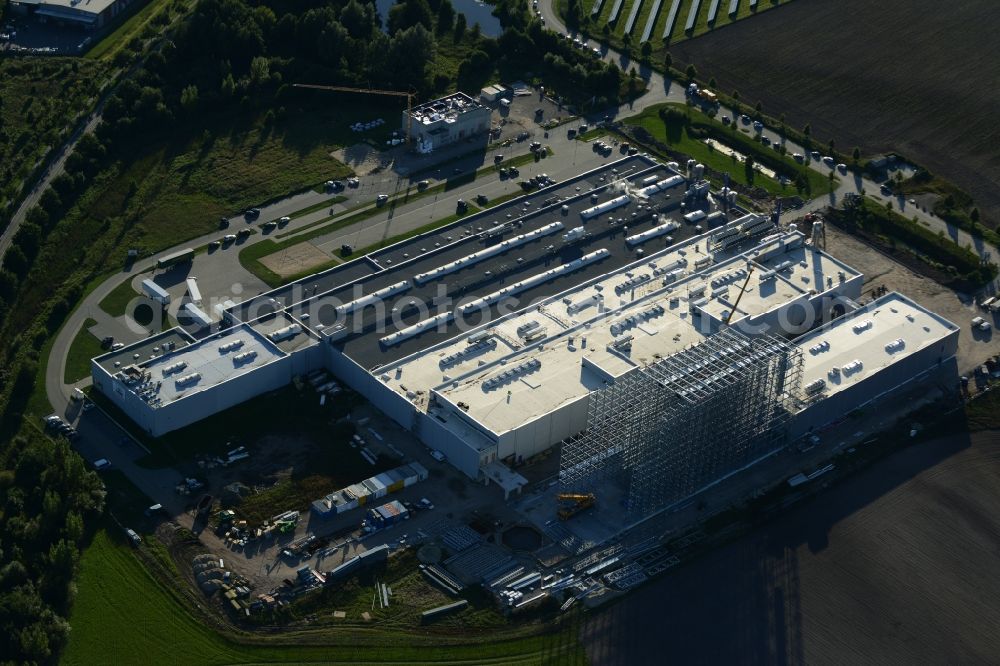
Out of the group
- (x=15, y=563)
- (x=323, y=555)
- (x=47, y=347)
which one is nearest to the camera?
(x=15, y=563)

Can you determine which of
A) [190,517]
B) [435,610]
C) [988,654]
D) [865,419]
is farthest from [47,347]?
[988,654]

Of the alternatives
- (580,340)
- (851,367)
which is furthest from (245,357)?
(851,367)

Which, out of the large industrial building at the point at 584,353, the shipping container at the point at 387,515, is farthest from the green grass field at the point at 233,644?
the large industrial building at the point at 584,353

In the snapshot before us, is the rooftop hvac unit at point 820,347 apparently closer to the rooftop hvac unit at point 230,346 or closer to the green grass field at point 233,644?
the green grass field at point 233,644

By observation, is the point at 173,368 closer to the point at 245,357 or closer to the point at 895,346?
the point at 245,357

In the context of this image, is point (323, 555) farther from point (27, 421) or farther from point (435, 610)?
point (27, 421)

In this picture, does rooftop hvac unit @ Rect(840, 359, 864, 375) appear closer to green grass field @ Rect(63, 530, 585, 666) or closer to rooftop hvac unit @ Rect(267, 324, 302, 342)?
green grass field @ Rect(63, 530, 585, 666)
